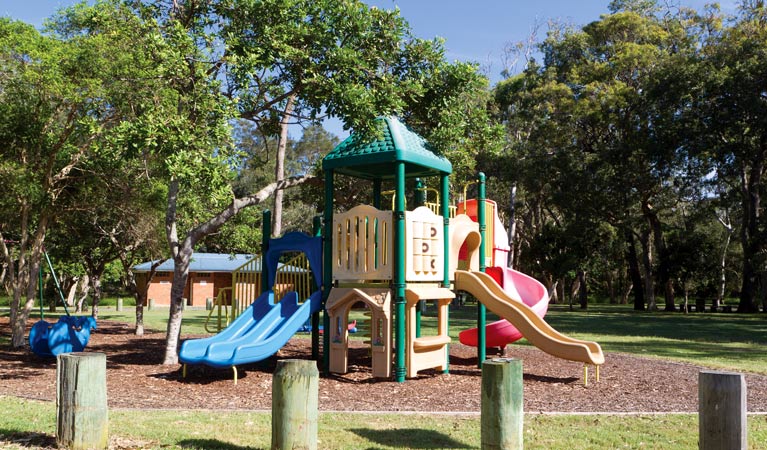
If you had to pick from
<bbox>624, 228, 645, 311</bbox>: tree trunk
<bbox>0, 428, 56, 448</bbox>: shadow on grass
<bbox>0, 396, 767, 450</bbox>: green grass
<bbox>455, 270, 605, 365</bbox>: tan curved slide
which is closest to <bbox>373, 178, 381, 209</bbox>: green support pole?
<bbox>455, 270, 605, 365</bbox>: tan curved slide

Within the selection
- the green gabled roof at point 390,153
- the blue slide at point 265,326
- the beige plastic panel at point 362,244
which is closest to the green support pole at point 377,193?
the green gabled roof at point 390,153

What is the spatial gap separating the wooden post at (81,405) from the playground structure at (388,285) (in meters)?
4.58

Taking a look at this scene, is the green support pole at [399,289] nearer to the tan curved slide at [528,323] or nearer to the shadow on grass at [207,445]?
the tan curved slide at [528,323]

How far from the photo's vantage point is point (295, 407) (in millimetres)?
5102

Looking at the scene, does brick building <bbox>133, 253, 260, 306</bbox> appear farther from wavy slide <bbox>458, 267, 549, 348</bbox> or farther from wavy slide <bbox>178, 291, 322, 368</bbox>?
wavy slide <bbox>178, 291, 322, 368</bbox>

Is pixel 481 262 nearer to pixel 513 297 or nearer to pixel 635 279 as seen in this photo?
pixel 513 297

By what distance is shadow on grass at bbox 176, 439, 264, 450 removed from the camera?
5770 millimetres

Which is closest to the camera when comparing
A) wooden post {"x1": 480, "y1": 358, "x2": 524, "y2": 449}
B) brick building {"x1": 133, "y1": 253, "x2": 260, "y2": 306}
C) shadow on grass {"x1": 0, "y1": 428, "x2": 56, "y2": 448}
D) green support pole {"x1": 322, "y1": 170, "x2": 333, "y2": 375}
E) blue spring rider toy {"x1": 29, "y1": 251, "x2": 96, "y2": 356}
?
wooden post {"x1": 480, "y1": 358, "x2": 524, "y2": 449}

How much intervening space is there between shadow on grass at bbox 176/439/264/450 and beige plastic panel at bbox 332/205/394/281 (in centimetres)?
498

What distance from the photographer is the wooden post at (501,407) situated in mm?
4887

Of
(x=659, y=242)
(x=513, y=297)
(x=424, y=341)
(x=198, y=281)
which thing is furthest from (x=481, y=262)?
(x=198, y=281)

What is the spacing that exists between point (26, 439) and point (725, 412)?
5.64 meters

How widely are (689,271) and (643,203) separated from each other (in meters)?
5.33

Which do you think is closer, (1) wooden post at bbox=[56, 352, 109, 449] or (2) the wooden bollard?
(2) the wooden bollard
